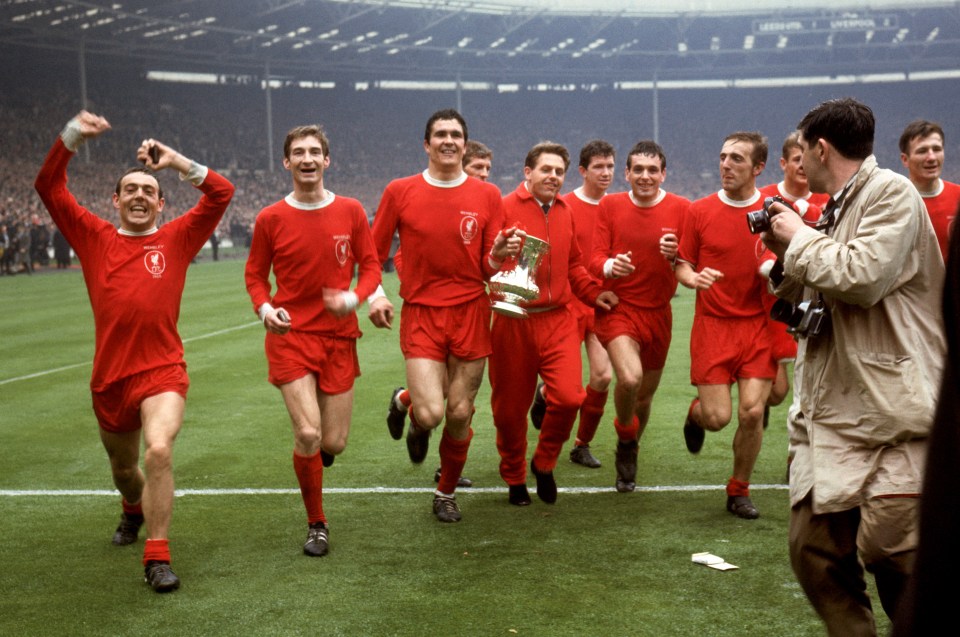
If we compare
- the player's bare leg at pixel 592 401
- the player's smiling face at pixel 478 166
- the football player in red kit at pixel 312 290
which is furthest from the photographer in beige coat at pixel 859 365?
the player's smiling face at pixel 478 166

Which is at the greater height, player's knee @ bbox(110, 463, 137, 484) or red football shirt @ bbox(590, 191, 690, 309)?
red football shirt @ bbox(590, 191, 690, 309)

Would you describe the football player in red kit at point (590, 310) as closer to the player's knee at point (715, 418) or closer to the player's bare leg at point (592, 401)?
the player's bare leg at point (592, 401)

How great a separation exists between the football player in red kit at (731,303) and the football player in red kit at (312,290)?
2.03 meters

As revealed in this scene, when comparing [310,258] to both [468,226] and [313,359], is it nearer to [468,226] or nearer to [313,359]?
[313,359]

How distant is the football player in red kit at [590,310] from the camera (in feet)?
26.1

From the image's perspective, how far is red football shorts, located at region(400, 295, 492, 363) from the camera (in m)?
6.58

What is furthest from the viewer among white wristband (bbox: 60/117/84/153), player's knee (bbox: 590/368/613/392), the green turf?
player's knee (bbox: 590/368/613/392)

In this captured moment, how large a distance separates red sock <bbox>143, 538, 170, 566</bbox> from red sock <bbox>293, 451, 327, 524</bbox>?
0.86 metres

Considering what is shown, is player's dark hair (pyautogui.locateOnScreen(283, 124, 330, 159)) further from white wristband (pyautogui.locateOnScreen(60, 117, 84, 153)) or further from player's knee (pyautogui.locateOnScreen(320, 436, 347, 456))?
player's knee (pyautogui.locateOnScreen(320, 436, 347, 456))

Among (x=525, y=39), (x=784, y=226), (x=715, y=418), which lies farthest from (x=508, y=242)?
(x=525, y=39)

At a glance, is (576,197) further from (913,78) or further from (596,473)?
(913,78)

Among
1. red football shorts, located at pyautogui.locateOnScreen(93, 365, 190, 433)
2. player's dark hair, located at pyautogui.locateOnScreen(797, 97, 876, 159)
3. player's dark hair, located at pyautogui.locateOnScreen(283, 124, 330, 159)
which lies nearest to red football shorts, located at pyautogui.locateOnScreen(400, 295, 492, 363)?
player's dark hair, located at pyautogui.locateOnScreen(283, 124, 330, 159)

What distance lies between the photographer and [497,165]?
61.5 metres

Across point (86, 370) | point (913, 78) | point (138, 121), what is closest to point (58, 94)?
point (138, 121)
